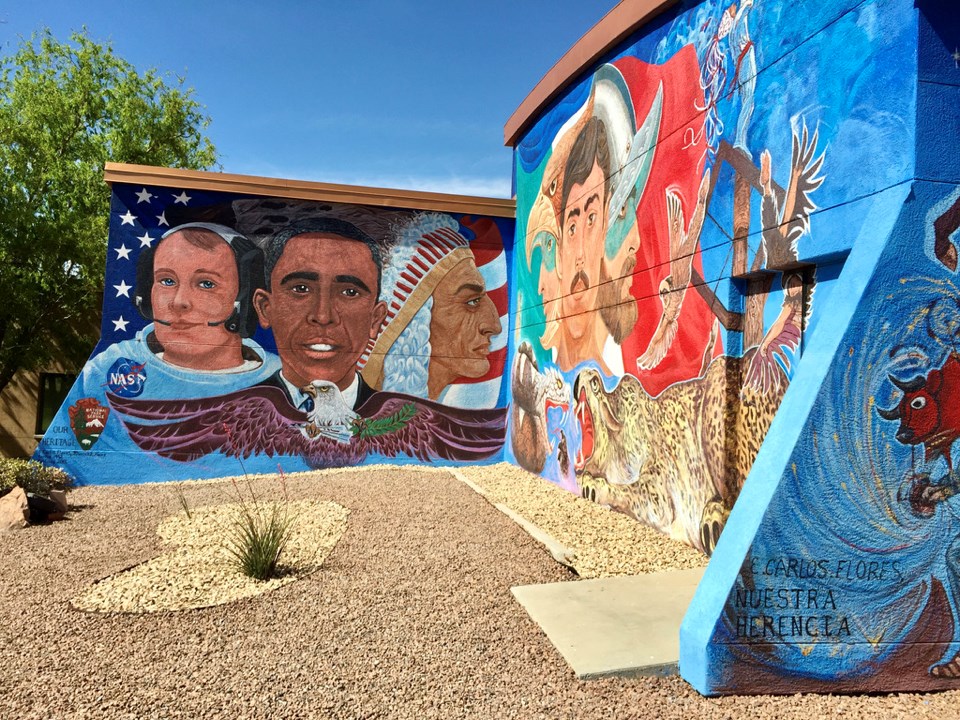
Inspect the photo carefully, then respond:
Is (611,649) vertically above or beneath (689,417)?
beneath

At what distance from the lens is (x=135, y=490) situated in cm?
920

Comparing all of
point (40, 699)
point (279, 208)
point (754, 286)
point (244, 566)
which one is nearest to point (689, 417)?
point (754, 286)

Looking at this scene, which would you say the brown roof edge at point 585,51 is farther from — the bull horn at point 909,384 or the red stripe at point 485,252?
the bull horn at point 909,384

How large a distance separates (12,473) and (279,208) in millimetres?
5053

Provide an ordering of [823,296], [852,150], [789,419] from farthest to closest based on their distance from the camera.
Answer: [823,296] < [852,150] < [789,419]

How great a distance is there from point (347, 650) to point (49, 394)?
48.0 feet

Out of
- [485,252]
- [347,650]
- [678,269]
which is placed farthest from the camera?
[485,252]

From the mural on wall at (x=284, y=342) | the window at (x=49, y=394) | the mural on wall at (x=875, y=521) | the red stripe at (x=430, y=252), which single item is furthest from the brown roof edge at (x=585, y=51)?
the window at (x=49, y=394)

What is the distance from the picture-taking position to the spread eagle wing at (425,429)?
10.7 meters

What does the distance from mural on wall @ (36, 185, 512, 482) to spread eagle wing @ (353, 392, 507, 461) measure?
0.02 m

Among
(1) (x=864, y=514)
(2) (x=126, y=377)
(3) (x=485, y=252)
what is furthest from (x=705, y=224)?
(2) (x=126, y=377)

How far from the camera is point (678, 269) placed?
606 cm

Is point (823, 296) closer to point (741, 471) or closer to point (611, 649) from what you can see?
point (741, 471)

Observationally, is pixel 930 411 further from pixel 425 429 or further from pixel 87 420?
pixel 87 420
